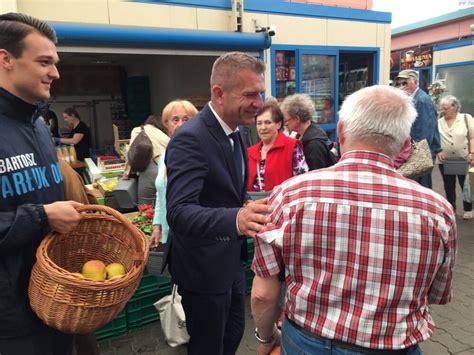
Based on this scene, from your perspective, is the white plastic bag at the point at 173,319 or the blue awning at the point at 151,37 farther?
the blue awning at the point at 151,37

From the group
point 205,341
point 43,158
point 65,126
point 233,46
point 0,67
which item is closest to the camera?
point 0,67

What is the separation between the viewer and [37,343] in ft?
5.30

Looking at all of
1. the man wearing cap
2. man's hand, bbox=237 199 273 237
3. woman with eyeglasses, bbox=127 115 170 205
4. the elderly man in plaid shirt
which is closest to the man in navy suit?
man's hand, bbox=237 199 273 237

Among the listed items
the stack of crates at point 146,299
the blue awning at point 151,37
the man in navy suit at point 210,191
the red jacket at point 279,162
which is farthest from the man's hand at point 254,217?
the blue awning at point 151,37

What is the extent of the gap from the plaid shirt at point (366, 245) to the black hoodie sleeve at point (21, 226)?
0.91 meters

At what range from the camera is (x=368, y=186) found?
1.28m

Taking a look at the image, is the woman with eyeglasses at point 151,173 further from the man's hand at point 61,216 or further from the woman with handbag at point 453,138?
the woman with handbag at point 453,138

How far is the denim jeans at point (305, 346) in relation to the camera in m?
1.35

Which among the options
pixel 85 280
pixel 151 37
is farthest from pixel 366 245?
pixel 151 37

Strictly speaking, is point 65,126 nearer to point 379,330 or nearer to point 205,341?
point 205,341

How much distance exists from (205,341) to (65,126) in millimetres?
9660

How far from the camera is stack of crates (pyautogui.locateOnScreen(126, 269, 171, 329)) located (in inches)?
129

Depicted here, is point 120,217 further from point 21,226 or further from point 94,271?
point 21,226

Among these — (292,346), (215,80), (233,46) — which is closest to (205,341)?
(292,346)
